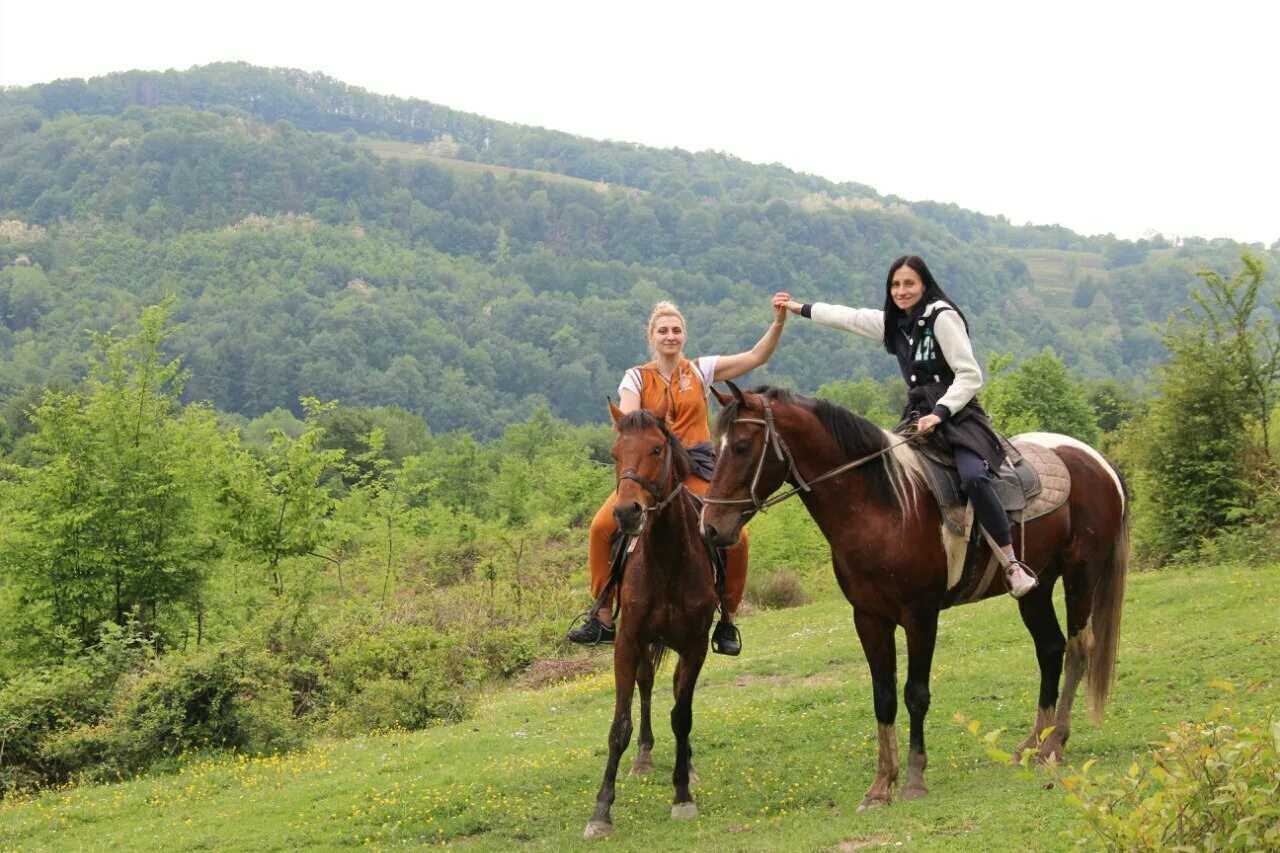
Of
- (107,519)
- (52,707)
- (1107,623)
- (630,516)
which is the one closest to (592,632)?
(630,516)

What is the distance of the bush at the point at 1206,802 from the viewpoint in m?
4.32

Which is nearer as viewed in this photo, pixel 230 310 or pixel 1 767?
pixel 1 767

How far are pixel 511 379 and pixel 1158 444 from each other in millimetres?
141783

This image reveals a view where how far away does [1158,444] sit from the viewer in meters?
24.0

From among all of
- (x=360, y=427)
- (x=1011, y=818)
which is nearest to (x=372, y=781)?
(x=1011, y=818)

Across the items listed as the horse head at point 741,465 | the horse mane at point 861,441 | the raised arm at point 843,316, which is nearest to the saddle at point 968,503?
the horse mane at point 861,441

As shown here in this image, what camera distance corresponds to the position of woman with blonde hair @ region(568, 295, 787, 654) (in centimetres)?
967

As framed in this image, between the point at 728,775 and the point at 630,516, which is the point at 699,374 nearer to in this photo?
the point at 630,516

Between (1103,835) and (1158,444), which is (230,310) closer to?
(1158,444)

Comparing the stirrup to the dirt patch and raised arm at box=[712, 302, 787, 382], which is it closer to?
raised arm at box=[712, 302, 787, 382]

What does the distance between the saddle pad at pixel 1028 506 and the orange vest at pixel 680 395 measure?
228 centimetres

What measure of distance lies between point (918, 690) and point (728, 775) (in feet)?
8.65

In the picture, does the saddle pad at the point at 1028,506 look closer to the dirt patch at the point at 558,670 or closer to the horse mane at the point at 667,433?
the horse mane at the point at 667,433

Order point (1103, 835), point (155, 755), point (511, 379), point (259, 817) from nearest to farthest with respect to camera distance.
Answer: point (1103, 835) → point (259, 817) → point (155, 755) → point (511, 379)
